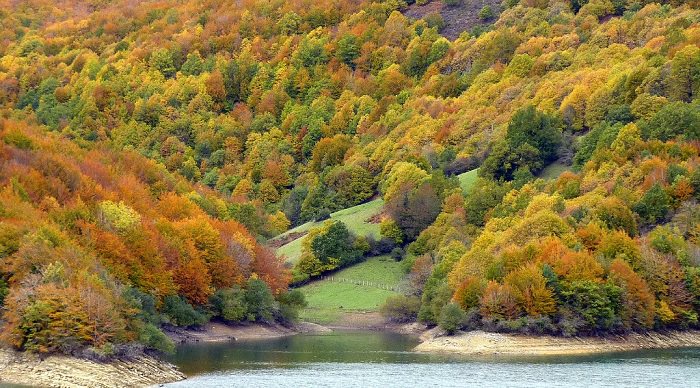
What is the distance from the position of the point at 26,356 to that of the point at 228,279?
55.3 m

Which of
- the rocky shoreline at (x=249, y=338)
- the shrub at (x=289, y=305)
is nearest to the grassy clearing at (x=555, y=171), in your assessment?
the rocky shoreline at (x=249, y=338)

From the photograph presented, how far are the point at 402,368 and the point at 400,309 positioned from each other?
5385 cm

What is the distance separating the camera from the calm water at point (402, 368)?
10462 centimetres

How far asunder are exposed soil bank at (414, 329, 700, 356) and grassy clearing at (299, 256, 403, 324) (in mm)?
35394

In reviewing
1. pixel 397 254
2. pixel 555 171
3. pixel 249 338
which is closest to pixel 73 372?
pixel 249 338

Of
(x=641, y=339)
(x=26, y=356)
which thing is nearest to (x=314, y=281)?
(x=641, y=339)

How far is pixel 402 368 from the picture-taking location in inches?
4564

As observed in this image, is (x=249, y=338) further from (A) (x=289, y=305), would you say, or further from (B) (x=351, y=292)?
(B) (x=351, y=292)

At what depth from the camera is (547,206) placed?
6442 inches

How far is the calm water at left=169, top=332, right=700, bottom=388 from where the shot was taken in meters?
105

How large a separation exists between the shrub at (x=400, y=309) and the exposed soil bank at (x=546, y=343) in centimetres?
2581

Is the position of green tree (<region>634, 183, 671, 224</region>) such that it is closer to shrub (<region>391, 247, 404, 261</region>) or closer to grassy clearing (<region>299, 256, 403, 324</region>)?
grassy clearing (<region>299, 256, 403, 324</region>)

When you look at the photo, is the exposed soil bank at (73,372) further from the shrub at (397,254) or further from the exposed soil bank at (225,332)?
the shrub at (397,254)

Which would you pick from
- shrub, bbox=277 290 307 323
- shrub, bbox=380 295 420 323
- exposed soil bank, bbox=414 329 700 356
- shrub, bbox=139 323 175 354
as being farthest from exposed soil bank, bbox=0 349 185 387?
shrub, bbox=380 295 420 323
